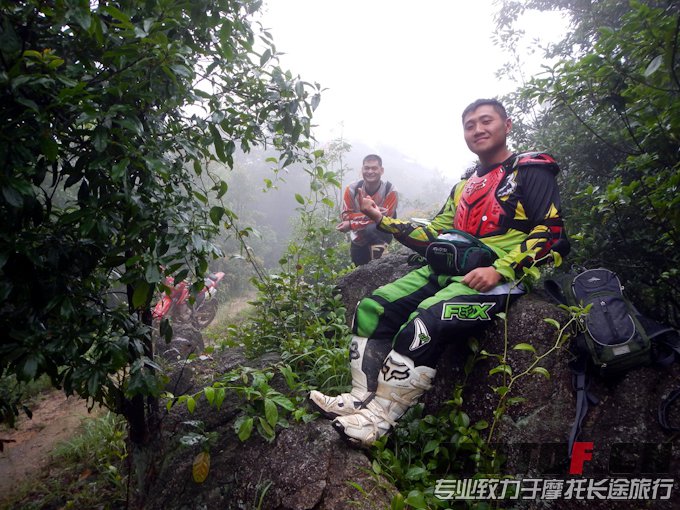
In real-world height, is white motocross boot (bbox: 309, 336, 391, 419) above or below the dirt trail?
above

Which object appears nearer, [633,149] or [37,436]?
[633,149]

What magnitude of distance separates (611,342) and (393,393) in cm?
129

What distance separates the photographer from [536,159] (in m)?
2.74

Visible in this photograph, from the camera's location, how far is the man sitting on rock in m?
2.38

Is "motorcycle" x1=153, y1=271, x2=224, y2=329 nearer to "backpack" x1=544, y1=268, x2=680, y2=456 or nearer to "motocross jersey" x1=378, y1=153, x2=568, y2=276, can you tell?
"motocross jersey" x1=378, y1=153, x2=568, y2=276

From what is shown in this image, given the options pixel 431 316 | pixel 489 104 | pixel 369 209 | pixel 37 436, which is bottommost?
pixel 37 436

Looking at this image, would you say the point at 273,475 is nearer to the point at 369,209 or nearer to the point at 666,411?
the point at 369,209

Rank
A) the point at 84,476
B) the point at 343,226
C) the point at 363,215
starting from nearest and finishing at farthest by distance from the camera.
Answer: the point at 84,476, the point at 343,226, the point at 363,215

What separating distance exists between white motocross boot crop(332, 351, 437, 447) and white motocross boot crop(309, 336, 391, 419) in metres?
0.09

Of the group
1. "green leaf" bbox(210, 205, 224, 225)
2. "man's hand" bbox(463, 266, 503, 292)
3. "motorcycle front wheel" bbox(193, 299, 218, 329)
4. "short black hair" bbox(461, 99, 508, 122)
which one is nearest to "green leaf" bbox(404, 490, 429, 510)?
"man's hand" bbox(463, 266, 503, 292)

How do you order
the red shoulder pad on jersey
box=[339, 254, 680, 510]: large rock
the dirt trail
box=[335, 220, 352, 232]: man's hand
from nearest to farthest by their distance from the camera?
box=[339, 254, 680, 510]: large rock, the red shoulder pad on jersey, the dirt trail, box=[335, 220, 352, 232]: man's hand

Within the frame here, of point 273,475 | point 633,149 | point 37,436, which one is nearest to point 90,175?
point 273,475

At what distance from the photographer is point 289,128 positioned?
2328 mm

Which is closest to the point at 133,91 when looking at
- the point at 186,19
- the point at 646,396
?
the point at 186,19
